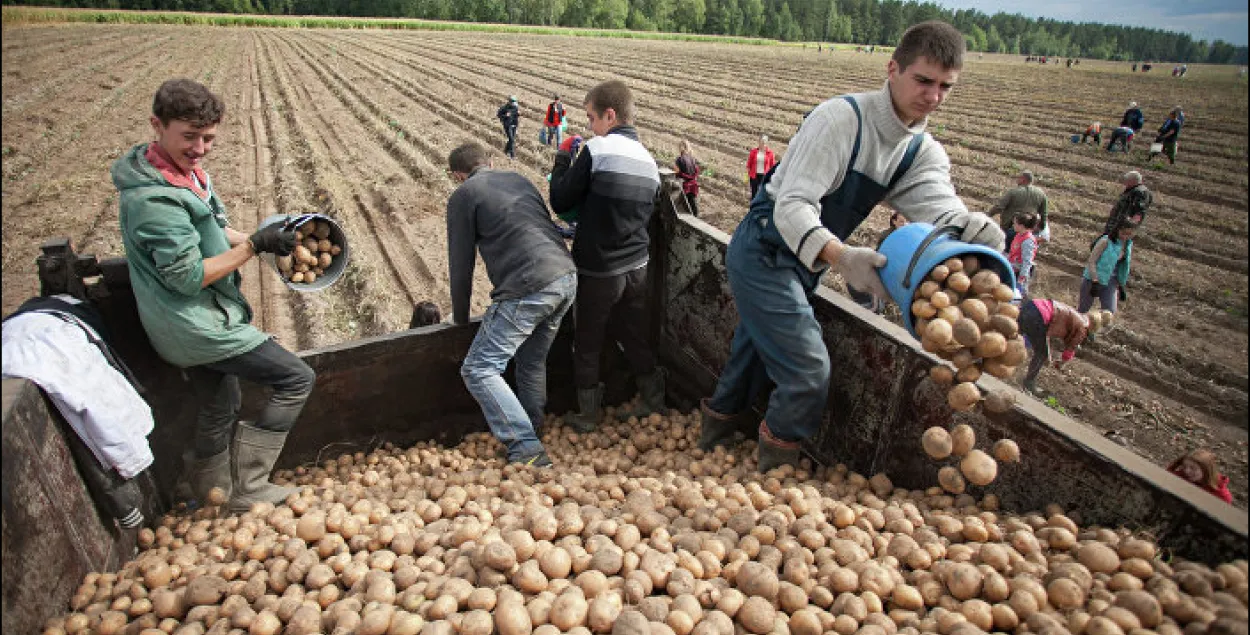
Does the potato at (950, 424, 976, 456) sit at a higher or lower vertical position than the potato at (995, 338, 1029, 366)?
lower

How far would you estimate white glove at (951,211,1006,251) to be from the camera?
2.51 m

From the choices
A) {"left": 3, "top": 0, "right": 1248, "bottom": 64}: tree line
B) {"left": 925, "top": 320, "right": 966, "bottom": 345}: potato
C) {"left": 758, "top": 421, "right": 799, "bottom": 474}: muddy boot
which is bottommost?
{"left": 758, "top": 421, "right": 799, "bottom": 474}: muddy boot

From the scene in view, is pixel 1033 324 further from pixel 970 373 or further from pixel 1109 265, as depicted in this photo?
pixel 1109 265

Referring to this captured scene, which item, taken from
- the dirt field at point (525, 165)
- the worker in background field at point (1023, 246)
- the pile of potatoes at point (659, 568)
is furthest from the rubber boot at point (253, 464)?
the worker in background field at point (1023, 246)

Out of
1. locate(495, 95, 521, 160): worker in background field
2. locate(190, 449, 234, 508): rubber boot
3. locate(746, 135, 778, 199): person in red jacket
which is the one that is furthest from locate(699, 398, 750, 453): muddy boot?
locate(495, 95, 521, 160): worker in background field

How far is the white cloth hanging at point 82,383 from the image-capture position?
2295 mm

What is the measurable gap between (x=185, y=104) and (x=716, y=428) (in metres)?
2.71

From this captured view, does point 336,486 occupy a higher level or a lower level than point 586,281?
lower

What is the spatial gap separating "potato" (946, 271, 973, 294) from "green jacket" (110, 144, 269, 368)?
278 centimetres

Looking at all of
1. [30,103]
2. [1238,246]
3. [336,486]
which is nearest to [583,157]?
[336,486]

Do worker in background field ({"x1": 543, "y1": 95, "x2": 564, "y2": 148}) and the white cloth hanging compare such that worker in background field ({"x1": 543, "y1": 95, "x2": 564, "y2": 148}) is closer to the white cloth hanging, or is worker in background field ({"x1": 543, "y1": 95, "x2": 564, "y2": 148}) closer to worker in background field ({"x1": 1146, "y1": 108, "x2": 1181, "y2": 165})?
the white cloth hanging

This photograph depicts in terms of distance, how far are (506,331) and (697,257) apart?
120cm

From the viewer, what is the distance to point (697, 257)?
12.9 feet

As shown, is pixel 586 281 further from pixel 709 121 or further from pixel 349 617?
pixel 709 121
